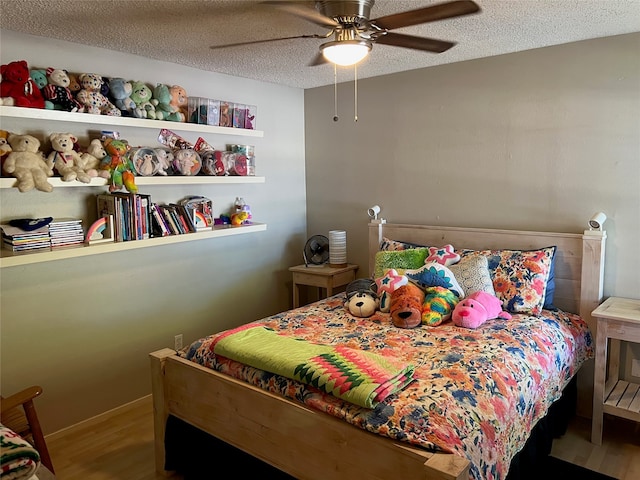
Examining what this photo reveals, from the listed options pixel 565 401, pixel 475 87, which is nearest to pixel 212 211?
pixel 475 87

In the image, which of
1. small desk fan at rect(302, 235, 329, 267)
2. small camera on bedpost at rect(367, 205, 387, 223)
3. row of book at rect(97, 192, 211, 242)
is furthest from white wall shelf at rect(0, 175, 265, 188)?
small camera on bedpost at rect(367, 205, 387, 223)

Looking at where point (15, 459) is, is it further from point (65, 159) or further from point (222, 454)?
point (65, 159)

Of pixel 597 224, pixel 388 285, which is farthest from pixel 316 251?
pixel 597 224

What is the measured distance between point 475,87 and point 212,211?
6.93 feet

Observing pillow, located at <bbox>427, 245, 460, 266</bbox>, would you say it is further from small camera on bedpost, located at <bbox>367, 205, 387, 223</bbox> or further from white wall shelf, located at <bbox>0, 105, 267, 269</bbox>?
white wall shelf, located at <bbox>0, 105, 267, 269</bbox>

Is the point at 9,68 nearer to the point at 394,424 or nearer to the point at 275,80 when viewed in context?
the point at 275,80

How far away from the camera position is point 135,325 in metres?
3.30

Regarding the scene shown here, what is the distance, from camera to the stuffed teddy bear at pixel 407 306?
275cm

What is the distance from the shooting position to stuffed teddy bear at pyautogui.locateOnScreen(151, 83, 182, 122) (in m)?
3.21

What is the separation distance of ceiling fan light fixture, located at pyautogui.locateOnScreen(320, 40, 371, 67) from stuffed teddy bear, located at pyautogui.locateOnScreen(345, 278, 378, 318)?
4.70 ft

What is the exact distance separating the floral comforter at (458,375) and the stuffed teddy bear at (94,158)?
1155mm

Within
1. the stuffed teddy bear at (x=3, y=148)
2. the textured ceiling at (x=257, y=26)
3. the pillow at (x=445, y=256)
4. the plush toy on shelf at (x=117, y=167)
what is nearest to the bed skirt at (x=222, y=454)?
the pillow at (x=445, y=256)

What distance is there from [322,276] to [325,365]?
77.1 inches

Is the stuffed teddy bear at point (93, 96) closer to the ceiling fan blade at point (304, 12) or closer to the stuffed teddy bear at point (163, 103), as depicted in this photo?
the stuffed teddy bear at point (163, 103)
